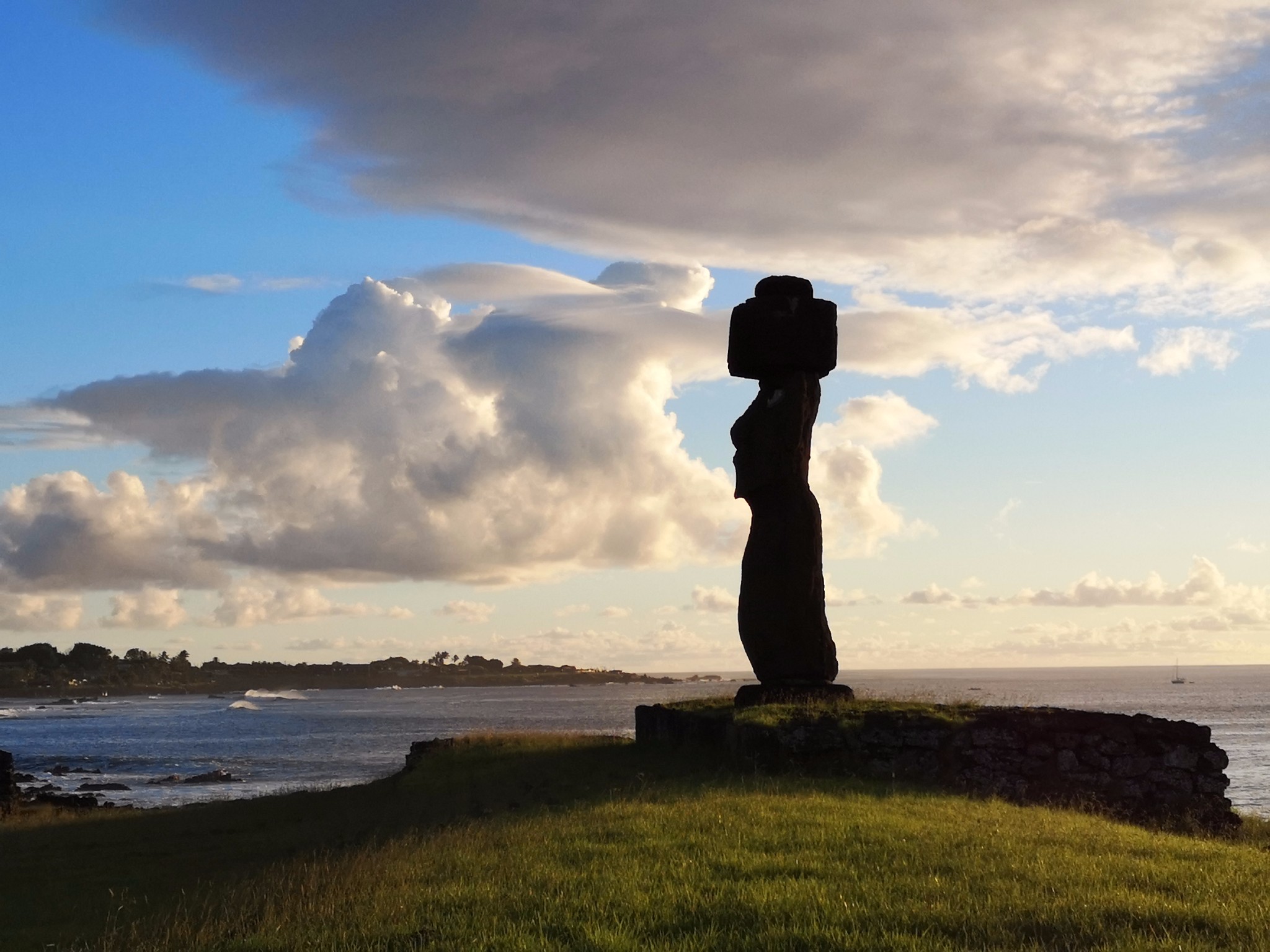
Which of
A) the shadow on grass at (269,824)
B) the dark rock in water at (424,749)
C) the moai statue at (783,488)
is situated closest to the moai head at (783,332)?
the moai statue at (783,488)

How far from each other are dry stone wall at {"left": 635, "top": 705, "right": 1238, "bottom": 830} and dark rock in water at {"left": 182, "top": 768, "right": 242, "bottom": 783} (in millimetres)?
36232

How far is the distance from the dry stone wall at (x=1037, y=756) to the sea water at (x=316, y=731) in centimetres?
446

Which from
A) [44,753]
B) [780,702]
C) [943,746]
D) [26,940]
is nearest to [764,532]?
[780,702]

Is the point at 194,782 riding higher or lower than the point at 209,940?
lower

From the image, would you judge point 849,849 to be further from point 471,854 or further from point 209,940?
point 209,940

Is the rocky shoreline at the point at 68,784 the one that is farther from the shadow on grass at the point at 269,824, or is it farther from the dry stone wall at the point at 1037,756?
the dry stone wall at the point at 1037,756

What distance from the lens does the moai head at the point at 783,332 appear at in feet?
66.1

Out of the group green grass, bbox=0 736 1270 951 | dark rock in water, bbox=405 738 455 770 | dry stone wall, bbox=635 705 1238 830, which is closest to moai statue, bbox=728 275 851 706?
dry stone wall, bbox=635 705 1238 830

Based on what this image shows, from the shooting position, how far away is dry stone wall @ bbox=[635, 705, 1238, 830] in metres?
15.2

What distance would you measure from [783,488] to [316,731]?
78.6 meters

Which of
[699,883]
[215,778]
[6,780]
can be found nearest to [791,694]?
[699,883]

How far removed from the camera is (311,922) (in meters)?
8.17

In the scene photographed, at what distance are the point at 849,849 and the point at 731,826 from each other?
4.52ft

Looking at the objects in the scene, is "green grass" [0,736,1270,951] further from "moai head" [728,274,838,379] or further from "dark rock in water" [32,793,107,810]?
"dark rock in water" [32,793,107,810]
